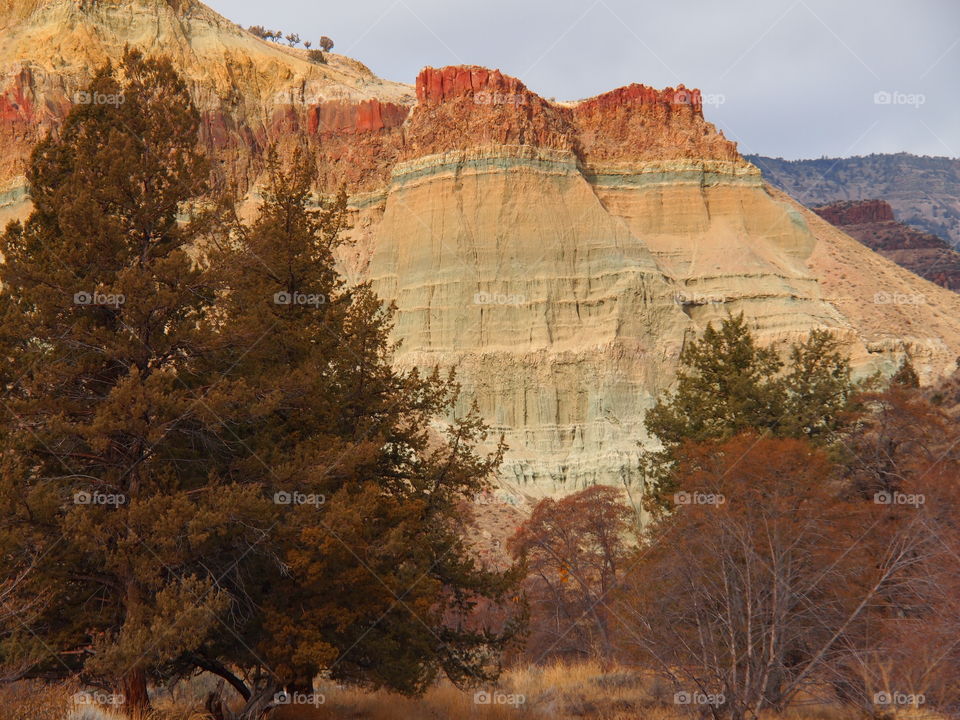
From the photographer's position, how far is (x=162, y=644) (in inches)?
508

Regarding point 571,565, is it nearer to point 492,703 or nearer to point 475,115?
point 492,703

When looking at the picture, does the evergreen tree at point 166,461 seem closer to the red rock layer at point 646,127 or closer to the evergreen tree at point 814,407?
the evergreen tree at point 814,407

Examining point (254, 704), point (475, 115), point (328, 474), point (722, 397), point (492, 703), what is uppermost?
point (475, 115)

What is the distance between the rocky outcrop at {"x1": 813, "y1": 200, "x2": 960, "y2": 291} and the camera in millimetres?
136625

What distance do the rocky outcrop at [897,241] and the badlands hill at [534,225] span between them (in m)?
46.8

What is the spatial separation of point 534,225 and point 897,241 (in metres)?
99.4

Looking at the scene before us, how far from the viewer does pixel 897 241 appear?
151m

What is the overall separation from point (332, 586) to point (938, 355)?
6941cm

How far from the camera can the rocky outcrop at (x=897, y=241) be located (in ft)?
448

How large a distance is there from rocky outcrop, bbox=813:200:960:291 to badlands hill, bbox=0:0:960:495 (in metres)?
46.8

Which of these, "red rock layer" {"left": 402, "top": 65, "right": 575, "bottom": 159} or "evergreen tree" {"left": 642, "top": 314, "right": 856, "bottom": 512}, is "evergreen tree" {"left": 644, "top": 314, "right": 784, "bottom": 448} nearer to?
"evergreen tree" {"left": 642, "top": 314, "right": 856, "bottom": 512}

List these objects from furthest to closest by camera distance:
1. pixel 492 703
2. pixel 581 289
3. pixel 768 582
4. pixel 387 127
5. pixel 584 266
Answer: pixel 387 127 → pixel 584 266 → pixel 581 289 → pixel 492 703 → pixel 768 582

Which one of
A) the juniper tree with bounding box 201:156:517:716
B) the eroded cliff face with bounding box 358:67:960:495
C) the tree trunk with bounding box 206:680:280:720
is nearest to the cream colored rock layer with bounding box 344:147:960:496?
the eroded cliff face with bounding box 358:67:960:495

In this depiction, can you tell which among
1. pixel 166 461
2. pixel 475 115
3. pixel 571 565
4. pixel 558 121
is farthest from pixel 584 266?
pixel 166 461
